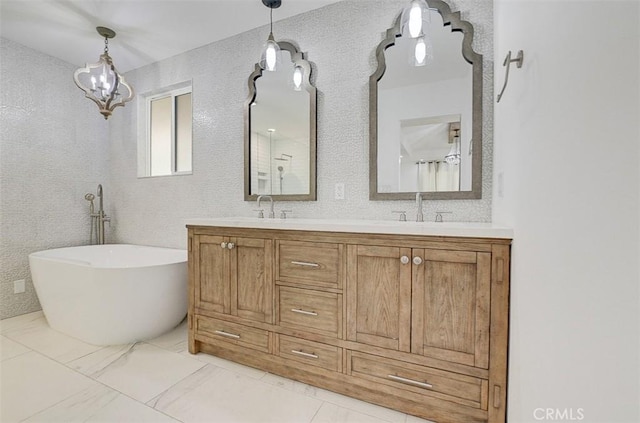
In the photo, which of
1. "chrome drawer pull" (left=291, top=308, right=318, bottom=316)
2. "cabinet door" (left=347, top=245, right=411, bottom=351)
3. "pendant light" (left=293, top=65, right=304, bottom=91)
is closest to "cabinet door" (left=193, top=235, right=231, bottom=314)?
"chrome drawer pull" (left=291, top=308, right=318, bottom=316)

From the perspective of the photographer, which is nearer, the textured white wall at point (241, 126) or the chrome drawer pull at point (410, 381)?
the chrome drawer pull at point (410, 381)

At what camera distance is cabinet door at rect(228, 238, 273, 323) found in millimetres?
1791

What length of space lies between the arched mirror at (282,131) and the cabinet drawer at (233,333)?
40.2 inches

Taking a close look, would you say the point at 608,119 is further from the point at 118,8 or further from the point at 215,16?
the point at 118,8

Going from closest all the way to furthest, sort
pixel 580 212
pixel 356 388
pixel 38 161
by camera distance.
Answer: pixel 580 212, pixel 356 388, pixel 38 161

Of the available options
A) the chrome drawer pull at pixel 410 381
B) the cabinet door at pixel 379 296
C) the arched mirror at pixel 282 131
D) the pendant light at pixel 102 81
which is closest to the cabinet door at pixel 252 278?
the cabinet door at pixel 379 296

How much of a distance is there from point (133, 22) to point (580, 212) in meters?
3.24

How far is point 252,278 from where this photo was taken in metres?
1.85

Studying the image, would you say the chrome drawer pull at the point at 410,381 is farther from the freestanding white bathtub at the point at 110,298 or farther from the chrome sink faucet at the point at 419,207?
the freestanding white bathtub at the point at 110,298

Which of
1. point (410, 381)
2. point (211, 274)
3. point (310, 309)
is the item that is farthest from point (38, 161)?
point (410, 381)

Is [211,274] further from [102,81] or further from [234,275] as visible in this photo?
[102,81]

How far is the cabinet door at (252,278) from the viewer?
1.79 meters

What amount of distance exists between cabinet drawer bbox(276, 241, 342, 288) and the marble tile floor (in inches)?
25.2

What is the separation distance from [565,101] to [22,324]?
4.00m
